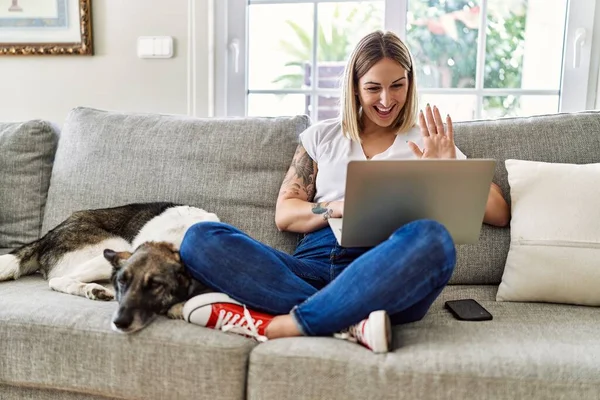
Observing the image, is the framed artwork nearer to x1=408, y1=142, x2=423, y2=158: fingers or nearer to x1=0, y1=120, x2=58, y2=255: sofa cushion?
x1=0, y1=120, x2=58, y2=255: sofa cushion

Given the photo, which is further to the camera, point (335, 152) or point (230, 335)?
point (335, 152)

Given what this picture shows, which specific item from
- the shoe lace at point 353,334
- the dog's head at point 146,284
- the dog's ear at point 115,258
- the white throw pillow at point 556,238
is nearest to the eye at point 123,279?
the dog's head at point 146,284

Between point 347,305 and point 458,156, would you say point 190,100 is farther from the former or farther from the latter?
point 347,305

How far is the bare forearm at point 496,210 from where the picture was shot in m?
1.79

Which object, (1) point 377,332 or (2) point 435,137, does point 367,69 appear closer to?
(2) point 435,137

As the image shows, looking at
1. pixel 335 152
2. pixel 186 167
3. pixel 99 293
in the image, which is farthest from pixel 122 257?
pixel 335 152

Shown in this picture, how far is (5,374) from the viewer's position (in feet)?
4.82

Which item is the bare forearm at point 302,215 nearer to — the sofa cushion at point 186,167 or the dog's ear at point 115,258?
the sofa cushion at point 186,167

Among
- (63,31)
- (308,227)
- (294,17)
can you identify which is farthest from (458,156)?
(63,31)

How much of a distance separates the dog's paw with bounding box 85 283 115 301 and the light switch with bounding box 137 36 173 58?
135 centimetres

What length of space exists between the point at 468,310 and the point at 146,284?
0.87 metres

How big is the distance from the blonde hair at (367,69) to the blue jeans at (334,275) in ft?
1.63

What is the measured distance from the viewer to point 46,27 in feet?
8.96

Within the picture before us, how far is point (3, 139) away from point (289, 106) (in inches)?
48.8
